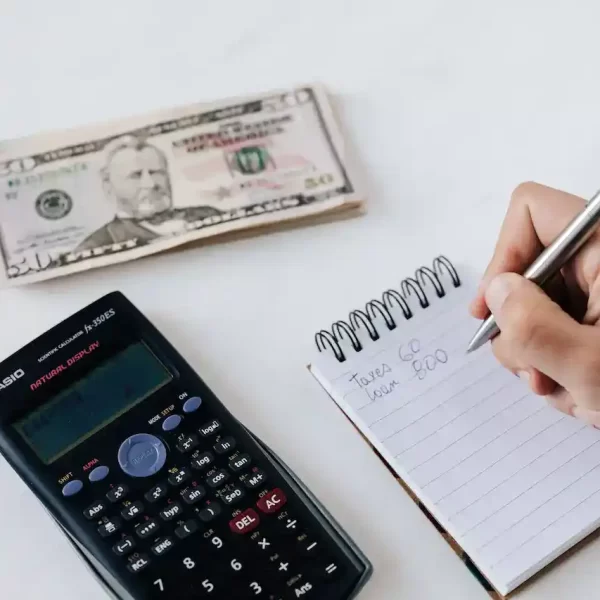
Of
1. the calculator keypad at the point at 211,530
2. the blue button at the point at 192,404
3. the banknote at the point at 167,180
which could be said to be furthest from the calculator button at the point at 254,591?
the banknote at the point at 167,180

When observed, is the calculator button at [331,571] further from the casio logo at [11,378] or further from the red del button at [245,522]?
the casio logo at [11,378]

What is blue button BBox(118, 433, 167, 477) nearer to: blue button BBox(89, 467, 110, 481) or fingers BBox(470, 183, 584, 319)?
blue button BBox(89, 467, 110, 481)

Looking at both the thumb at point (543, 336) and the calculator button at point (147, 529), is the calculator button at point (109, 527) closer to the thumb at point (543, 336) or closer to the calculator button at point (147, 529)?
the calculator button at point (147, 529)

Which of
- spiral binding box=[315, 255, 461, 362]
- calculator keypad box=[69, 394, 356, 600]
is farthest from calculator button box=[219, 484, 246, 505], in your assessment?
spiral binding box=[315, 255, 461, 362]

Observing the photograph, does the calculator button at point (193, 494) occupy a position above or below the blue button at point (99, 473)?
below

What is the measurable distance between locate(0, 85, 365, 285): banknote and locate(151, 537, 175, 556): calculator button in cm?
20

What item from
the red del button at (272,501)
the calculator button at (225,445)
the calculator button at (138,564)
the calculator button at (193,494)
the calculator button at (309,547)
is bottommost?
the calculator button at (309,547)

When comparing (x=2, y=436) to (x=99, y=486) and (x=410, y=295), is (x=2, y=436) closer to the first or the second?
(x=99, y=486)

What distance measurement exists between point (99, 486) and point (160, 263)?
17 centimetres

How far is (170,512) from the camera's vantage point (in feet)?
1.41

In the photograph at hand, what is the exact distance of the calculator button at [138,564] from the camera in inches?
16.4

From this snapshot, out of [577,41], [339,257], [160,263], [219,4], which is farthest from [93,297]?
[577,41]

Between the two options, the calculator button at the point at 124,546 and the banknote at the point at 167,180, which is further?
the banknote at the point at 167,180

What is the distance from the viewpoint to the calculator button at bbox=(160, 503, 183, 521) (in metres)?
0.43
